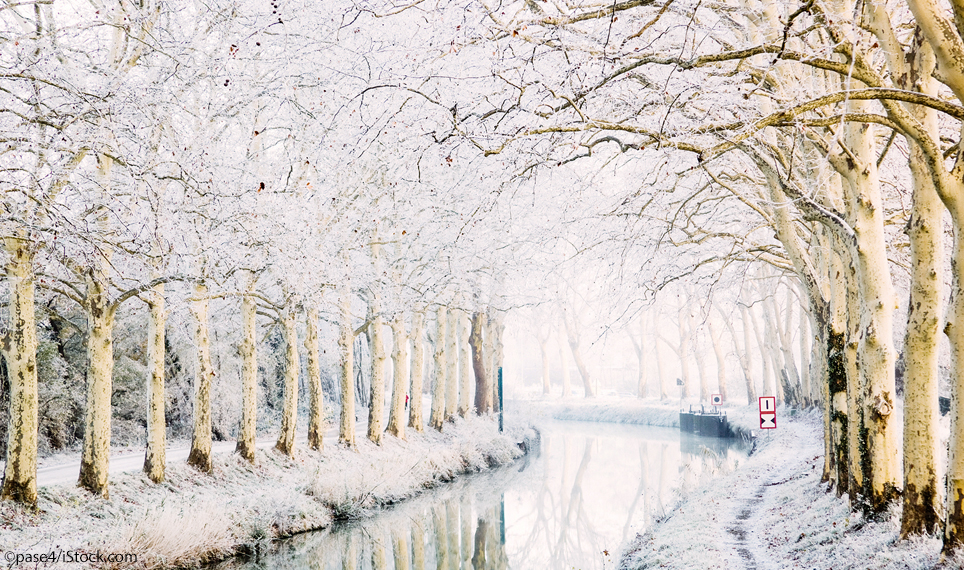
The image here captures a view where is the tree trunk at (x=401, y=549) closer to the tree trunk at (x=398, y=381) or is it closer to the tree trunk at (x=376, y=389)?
the tree trunk at (x=376, y=389)

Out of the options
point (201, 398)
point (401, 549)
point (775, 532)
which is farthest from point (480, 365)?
point (775, 532)

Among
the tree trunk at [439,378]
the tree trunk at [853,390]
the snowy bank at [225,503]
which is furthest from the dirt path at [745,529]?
the tree trunk at [439,378]

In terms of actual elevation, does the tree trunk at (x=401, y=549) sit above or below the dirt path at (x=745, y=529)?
below

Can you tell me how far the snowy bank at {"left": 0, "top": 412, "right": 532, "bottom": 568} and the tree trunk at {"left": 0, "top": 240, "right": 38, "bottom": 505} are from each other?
35 centimetres

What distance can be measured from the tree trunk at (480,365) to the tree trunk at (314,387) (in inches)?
582

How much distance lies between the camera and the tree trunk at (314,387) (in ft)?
57.9

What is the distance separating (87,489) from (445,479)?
388 inches

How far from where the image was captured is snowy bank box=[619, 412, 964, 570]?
24.5 ft

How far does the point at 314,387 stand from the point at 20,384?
836cm

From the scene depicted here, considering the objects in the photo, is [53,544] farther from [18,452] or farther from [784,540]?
[784,540]

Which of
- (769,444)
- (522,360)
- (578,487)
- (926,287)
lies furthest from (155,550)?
Result: (522,360)

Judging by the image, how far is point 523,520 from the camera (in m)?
16.4

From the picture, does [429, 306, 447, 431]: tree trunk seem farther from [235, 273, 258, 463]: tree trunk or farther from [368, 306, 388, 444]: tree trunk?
[235, 273, 258, 463]: tree trunk

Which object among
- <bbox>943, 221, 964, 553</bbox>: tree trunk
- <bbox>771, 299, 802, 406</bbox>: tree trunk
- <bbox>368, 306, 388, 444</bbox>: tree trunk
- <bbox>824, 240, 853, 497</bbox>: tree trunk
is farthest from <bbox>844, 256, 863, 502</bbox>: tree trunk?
<bbox>771, 299, 802, 406</bbox>: tree trunk
